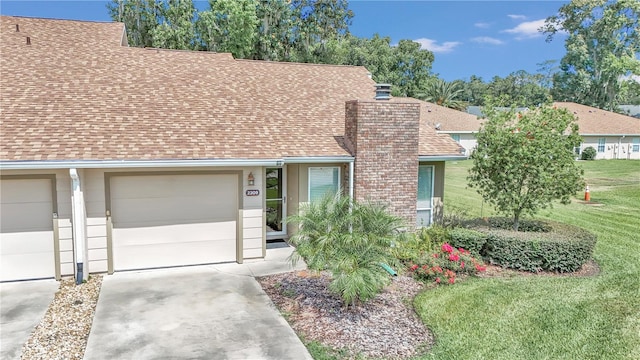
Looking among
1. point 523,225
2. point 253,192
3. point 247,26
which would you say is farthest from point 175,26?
point 523,225

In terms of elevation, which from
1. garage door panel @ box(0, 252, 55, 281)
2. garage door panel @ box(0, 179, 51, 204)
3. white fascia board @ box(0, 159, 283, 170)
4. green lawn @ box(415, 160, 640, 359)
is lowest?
green lawn @ box(415, 160, 640, 359)

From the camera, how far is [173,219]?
32.9ft

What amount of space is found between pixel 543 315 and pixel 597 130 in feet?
127

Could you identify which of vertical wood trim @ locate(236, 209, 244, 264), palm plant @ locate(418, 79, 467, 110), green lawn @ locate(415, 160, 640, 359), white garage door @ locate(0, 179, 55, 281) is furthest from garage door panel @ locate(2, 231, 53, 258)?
palm plant @ locate(418, 79, 467, 110)

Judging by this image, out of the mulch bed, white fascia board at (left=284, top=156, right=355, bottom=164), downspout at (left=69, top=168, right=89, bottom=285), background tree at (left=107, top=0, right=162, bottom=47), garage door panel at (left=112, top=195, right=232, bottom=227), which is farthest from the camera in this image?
background tree at (left=107, top=0, right=162, bottom=47)

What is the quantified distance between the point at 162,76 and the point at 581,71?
166 feet

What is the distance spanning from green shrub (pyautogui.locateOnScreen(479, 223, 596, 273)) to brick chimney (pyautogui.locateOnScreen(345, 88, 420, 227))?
2.26m

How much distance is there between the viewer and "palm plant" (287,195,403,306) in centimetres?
701

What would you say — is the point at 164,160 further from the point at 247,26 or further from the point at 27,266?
the point at 247,26

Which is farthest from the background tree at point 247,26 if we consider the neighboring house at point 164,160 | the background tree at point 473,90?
the background tree at point 473,90

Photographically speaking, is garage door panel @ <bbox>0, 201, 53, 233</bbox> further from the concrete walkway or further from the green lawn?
the green lawn

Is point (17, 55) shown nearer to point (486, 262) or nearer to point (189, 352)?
point (189, 352)

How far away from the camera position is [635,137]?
136 feet

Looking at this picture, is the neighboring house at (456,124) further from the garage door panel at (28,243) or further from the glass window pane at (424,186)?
the garage door panel at (28,243)
